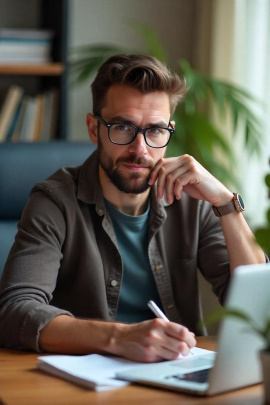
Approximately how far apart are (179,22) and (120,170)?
1.87 metres

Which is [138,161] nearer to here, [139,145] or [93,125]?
[139,145]

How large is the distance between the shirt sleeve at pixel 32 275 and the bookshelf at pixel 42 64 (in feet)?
4.30

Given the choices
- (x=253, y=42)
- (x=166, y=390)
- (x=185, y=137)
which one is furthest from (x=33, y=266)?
(x=253, y=42)

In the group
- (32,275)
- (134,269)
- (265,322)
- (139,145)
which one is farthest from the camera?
(134,269)

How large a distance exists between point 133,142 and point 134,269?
1.08 ft

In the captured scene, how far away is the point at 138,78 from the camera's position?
1.87 meters

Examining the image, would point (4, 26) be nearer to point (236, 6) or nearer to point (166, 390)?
point (236, 6)

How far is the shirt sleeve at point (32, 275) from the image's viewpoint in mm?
1503

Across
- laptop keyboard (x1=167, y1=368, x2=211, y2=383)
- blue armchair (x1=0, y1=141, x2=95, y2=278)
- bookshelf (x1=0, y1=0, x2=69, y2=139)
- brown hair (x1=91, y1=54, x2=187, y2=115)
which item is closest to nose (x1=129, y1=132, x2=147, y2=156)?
brown hair (x1=91, y1=54, x2=187, y2=115)

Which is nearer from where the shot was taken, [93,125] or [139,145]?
[139,145]

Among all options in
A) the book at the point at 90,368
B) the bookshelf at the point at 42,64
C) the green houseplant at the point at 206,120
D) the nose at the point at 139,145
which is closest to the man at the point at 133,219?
the nose at the point at 139,145

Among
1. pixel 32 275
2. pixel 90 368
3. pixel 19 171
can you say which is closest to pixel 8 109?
pixel 19 171

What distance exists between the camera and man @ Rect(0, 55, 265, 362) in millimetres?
1847

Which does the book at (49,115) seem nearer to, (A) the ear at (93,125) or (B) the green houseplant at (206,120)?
(B) the green houseplant at (206,120)
